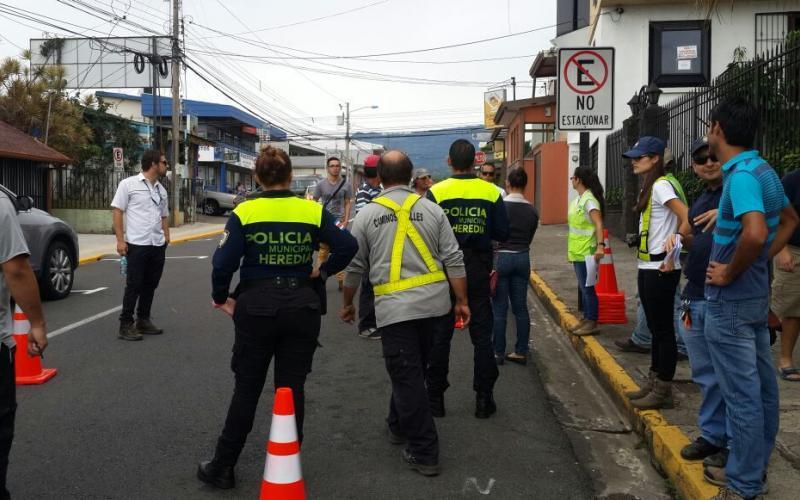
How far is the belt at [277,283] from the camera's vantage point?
12.7 ft

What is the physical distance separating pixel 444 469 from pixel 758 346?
1.80m

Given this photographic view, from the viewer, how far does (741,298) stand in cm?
336

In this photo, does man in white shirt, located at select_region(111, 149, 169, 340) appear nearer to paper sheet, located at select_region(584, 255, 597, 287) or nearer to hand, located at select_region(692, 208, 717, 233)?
paper sheet, located at select_region(584, 255, 597, 287)

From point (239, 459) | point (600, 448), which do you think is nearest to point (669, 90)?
point (600, 448)

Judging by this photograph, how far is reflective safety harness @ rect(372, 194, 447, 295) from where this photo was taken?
4.31 metres

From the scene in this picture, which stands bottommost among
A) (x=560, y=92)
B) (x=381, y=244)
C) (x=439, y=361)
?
(x=439, y=361)

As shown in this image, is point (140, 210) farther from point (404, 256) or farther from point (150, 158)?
point (404, 256)

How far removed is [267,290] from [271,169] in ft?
2.03

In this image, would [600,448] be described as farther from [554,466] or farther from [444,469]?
[444,469]

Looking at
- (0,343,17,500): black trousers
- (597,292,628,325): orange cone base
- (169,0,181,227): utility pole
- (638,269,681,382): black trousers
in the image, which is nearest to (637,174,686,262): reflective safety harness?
(638,269,681,382): black trousers

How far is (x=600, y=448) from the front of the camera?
4.88m

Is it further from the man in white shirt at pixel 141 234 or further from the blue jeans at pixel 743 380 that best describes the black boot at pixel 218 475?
the man in white shirt at pixel 141 234

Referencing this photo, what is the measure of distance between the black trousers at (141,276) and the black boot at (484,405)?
384cm

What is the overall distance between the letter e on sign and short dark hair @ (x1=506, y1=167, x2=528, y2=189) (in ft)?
7.06
